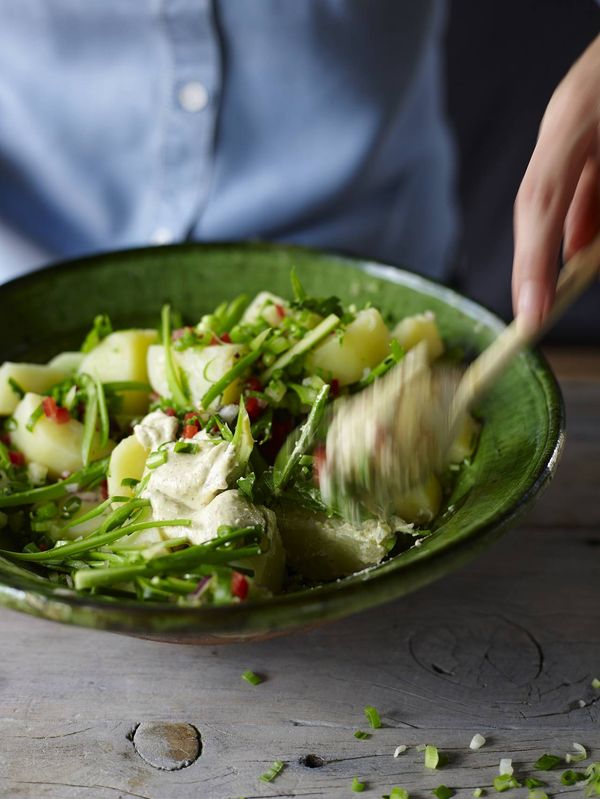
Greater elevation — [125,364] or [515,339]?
[515,339]

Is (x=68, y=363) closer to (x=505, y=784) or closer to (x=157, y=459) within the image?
(x=157, y=459)

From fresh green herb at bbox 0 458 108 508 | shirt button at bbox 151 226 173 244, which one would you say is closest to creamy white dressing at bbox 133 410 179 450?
fresh green herb at bbox 0 458 108 508

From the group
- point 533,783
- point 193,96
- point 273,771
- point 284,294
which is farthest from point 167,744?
point 193,96

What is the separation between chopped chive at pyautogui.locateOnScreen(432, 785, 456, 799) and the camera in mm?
1232

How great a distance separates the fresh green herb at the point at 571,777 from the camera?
1251 millimetres

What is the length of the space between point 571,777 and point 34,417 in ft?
3.34

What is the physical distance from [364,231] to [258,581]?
1365mm

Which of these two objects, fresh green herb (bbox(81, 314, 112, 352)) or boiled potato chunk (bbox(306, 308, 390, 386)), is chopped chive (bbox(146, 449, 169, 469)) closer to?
boiled potato chunk (bbox(306, 308, 390, 386))

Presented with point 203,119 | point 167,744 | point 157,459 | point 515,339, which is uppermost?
point 203,119

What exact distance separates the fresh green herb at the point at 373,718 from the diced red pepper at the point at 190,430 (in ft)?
1.62

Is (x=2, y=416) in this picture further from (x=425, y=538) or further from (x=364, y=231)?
(x=364, y=231)

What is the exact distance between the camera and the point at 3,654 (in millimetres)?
1457

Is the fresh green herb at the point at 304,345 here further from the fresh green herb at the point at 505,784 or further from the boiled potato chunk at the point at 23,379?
the fresh green herb at the point at 505,784

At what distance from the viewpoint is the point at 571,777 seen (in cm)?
125
